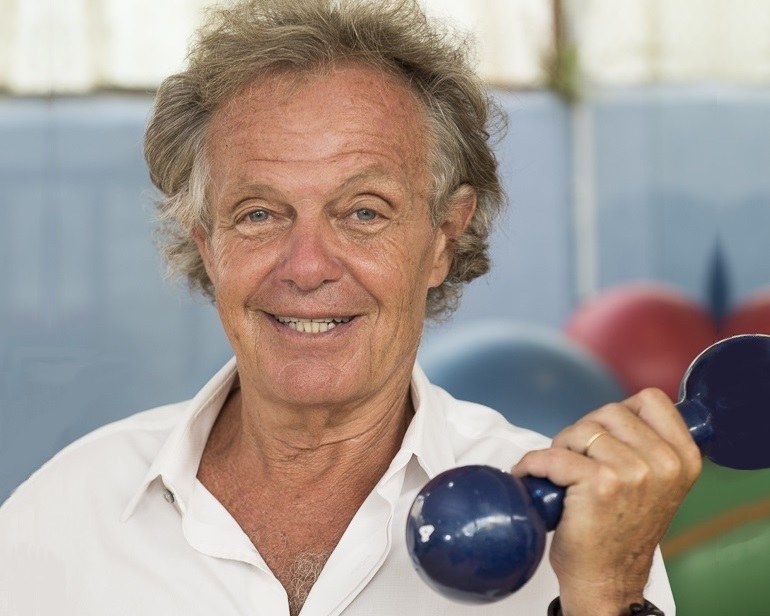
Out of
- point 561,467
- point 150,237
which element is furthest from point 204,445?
point 150,237

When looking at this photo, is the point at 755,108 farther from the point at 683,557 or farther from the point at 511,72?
the point at 683,557

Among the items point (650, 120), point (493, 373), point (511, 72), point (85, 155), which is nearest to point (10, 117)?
point (85, 155)

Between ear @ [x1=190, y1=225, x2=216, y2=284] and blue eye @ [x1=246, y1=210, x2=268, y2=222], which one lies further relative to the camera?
ear @ [x1=190, y1=225, x2=216, y2=284]

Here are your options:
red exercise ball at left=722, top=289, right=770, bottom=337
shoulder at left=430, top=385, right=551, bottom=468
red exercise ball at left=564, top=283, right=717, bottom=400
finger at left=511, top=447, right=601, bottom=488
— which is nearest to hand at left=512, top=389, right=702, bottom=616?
finger at left=511, top=447, right=601, bottom=488

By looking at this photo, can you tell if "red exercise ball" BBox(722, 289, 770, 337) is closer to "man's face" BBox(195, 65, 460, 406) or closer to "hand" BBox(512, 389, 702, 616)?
"man's face" BBox(195, 65, 460, 406)

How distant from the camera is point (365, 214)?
146cm

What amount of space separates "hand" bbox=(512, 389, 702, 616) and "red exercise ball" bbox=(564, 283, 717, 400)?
2783mm

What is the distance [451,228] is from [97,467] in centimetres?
58

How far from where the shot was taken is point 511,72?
4.79 meters

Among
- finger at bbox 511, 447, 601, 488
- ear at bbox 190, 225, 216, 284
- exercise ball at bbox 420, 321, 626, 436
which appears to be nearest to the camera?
finger at bbox 511, 447, 601, 488

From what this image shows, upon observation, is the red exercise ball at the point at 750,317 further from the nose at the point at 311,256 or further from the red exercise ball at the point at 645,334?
the nose at the point at 311,256

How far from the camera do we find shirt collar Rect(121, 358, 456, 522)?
1490 mm

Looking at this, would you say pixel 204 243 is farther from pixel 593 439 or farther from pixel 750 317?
pixel 750 317

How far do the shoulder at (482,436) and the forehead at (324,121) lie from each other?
339 mm
